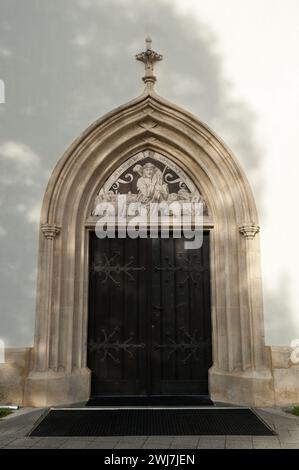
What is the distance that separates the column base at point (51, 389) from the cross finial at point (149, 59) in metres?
3.61

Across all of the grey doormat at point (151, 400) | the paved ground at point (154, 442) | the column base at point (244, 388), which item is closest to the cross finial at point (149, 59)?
the column base at point (244, 388)

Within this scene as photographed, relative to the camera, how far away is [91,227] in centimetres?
494

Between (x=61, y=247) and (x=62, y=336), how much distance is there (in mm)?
1014

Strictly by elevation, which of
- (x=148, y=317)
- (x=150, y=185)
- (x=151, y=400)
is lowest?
(x=151, y=400)

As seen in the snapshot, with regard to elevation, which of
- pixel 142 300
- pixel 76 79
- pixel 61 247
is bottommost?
pixel 142 300

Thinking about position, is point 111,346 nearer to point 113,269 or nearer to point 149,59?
point 113,269

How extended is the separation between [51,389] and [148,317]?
1.33 meters

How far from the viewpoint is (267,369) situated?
172 inches

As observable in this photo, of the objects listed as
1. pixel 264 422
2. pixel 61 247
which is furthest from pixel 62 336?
pixel 264 422

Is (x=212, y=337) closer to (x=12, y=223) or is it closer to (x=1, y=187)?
(x=12, y=223)

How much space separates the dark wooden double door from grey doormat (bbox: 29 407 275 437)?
575mm

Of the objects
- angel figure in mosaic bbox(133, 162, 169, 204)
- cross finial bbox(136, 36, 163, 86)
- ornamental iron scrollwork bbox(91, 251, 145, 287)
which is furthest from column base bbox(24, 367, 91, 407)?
cross finial bbox(136, 36, 163, 86)

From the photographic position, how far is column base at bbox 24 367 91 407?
429cm

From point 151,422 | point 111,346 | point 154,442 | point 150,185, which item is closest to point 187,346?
point 111,346
